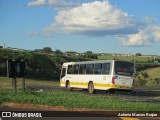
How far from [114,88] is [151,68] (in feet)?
169

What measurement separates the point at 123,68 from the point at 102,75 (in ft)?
6.74

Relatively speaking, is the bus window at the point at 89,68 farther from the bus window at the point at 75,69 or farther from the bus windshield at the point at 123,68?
the bus windshield at the point at 123,68

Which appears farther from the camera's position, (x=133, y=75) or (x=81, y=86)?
(x=81, y=86)

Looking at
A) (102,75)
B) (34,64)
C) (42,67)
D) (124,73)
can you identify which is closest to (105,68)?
(102,75)

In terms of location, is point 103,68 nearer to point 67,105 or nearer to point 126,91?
point 126,91

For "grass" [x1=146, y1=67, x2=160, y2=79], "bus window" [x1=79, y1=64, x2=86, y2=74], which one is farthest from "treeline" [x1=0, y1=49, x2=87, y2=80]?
"bus window" [x1=79, y1=64, x2=86, y2=74]

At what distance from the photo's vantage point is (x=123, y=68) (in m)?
34.8

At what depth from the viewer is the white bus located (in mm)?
34594

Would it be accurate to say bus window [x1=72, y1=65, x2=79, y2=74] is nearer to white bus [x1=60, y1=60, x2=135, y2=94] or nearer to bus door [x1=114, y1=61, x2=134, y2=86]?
white bus [x1=60, y1=60, x2=135, y2=94]

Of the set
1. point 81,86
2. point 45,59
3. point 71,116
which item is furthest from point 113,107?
point 45,59

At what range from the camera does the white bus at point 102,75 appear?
34594mm

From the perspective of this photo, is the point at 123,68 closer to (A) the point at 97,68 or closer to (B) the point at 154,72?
(A) the point at 97,68

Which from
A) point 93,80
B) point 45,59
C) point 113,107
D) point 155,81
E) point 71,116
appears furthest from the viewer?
point 45,59

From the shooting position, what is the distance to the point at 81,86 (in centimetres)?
4047
